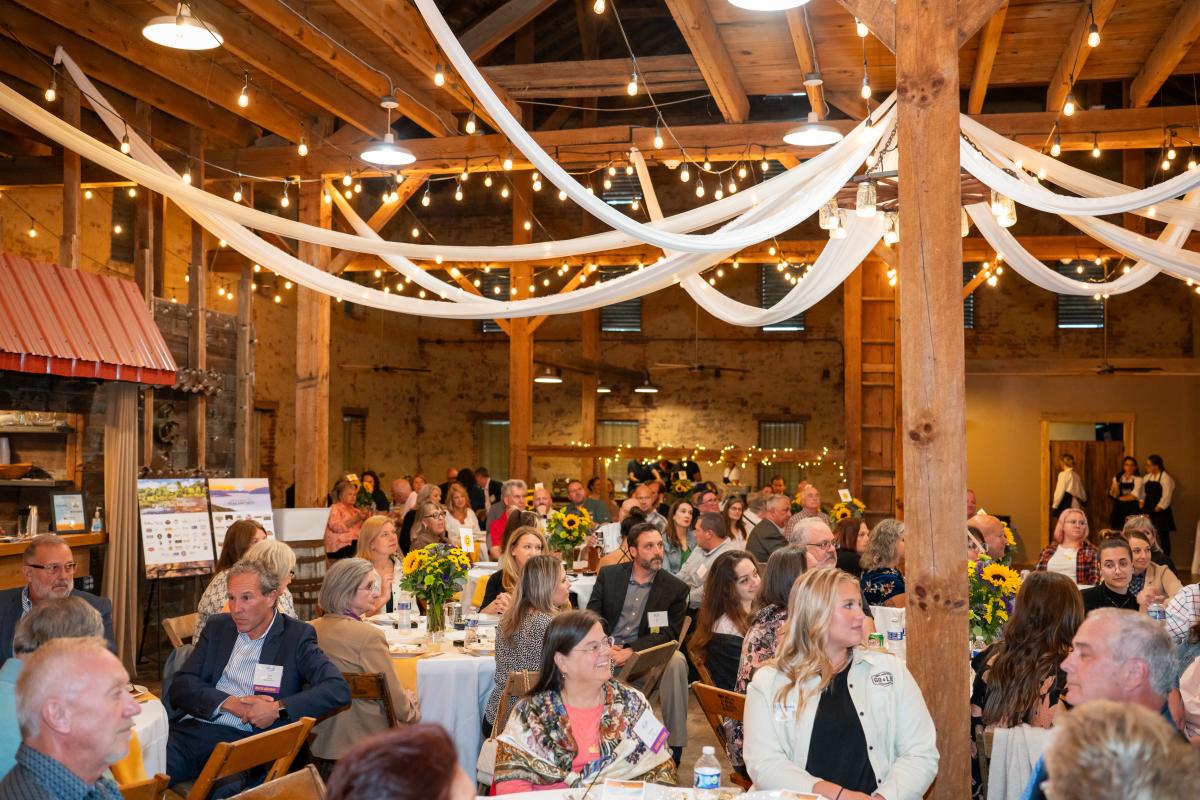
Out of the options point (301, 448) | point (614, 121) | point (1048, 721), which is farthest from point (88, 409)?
point (614, 121)

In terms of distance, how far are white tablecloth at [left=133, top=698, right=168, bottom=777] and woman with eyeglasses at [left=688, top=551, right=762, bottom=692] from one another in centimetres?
250

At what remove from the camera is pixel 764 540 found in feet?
29.8

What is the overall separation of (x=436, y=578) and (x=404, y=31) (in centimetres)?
413

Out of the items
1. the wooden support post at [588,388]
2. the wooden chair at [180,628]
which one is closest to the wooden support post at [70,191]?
the wooden chair at [180,628]

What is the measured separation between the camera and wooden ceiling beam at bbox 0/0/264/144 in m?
8.27

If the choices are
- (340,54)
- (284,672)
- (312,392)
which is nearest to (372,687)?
(284,672)

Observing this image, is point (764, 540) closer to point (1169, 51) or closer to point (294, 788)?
point (1169, 51)

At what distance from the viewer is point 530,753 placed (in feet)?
11.8

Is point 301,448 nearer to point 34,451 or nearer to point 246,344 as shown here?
point 246,344

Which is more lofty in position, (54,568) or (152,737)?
(54,568)

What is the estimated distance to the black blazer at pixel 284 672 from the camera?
14.7 ft

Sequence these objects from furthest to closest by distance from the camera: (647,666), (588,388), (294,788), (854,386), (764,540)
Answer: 1. (588,388)
2. (854,386)
3. (764,540)
4. (647,666)
5. (294,788)

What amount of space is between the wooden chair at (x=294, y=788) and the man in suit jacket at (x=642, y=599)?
3.18 m

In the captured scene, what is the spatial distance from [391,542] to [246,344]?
13.5 feet
